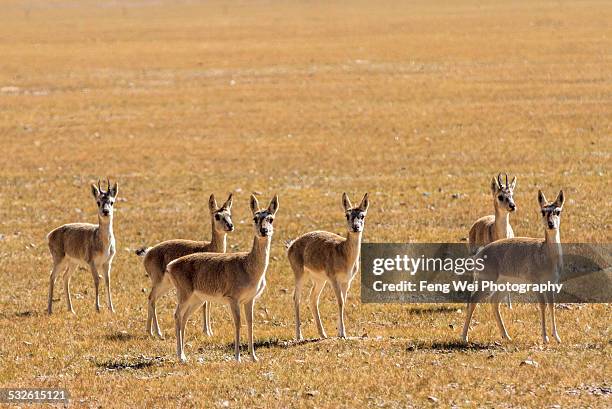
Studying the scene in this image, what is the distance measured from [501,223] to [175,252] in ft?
18.7

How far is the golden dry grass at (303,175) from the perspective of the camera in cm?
1492

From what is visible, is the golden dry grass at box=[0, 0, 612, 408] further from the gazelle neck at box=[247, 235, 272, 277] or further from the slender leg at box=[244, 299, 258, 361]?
the gazelle neck at box=[247, 235, 272, 277]

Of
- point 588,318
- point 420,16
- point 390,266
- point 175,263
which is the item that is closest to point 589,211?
point 390,266

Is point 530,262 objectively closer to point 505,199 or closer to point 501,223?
point 505,199

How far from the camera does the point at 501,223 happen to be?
778 inches

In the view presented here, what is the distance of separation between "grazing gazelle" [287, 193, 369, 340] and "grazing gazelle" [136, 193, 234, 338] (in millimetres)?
1282

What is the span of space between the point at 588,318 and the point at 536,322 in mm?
855

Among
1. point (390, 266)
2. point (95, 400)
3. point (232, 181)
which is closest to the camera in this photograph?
point (95, 400)

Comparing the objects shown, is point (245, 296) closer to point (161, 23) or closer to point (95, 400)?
point (95, 400)

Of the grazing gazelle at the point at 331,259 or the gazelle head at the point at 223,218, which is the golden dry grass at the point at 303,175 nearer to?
the grazing gazelle at the point at 331,259

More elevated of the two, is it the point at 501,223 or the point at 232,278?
the point at 501,223

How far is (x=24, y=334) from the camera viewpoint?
18.6m

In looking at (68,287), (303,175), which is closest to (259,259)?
(68,287)

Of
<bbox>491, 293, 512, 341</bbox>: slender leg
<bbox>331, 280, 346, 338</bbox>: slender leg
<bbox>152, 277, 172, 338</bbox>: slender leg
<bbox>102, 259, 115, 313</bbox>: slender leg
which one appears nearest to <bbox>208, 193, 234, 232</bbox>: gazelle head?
<bbox>152, 277, 172, 338</bbox>: slender leg
